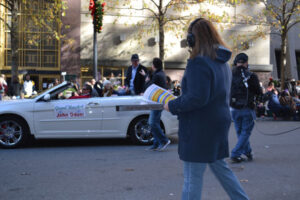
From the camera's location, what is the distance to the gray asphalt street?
4.45 m

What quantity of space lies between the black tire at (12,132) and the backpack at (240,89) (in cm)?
448

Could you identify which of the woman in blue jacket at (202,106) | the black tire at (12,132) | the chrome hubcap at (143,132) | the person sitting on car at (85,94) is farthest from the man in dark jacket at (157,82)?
the woman in blue jacket at (202,106)

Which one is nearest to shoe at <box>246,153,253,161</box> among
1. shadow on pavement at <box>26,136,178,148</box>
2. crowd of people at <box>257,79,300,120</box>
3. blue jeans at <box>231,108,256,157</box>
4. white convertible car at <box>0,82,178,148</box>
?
blue jeans at <box>231,108,256,157</box>

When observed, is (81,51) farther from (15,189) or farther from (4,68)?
(15,189)

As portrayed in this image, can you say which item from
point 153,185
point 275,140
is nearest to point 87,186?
point 153,185

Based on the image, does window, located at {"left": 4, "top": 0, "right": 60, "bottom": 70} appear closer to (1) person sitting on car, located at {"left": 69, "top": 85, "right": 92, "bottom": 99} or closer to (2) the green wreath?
(2) the green wreath

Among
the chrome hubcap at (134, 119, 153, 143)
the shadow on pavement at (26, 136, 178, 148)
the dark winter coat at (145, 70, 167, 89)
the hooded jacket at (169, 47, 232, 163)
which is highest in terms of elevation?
the dark winter coat at (145, 70, 167, 89)

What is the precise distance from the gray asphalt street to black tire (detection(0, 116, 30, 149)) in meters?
0.30

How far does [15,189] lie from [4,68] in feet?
60.2

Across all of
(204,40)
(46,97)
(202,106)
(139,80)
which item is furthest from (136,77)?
(202,106)

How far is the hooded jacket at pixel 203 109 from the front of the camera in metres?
2.73

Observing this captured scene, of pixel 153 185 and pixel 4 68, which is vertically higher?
pixel 4 68

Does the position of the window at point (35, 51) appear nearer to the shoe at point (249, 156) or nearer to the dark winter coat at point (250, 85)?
the dark winter coat at point (250, 85)

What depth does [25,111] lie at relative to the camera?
7.65 m
